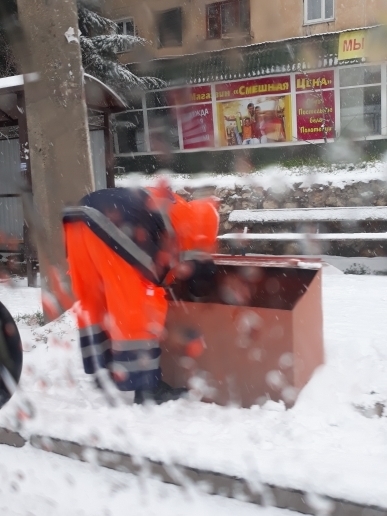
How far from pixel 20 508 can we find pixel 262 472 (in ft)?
3.56

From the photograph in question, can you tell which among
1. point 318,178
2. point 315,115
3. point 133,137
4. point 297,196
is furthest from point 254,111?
point 297,196

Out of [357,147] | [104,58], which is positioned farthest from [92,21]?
[357,147]

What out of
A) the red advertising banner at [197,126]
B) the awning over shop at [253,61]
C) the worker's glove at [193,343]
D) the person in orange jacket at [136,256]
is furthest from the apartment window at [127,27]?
the worker's glove at [193,343]

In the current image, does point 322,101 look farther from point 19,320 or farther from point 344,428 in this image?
point 344,428

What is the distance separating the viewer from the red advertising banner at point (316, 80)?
1628 cm

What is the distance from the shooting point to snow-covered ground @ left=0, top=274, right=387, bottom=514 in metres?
2.30

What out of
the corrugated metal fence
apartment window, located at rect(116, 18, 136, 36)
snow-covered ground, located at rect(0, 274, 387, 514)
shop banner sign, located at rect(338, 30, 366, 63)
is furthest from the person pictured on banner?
snow-covered ground, located at rect(0, 274, 387, 514)

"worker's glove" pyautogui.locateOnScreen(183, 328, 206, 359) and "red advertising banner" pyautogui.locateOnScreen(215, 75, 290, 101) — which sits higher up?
"red advertising banner" pyautogui.locateOnScreen(215, 75, 290, 101)

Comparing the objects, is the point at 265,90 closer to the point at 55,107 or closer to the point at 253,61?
the point at 253,61

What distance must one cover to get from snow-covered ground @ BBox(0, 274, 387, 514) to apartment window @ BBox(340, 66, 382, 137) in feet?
44.9

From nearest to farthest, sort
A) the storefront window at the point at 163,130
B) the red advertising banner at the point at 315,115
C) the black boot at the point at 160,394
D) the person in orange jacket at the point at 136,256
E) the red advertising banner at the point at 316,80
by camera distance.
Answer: the person in orange jacket at the point at 136,256, the black boot at the point at 160,394, the red advertising banner at the point at 316,80, the red advertising banner at the point at 315,115, the storefront window at the point at 163,130

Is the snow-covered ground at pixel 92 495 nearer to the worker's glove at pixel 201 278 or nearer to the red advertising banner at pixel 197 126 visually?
the worker's glove at pixel 201 278

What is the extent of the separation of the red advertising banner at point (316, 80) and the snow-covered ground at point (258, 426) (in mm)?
14007

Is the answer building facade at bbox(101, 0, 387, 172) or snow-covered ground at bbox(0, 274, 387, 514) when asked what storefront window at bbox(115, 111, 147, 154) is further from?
snow-covered ground at bbox(0, 274, 387, 514)
